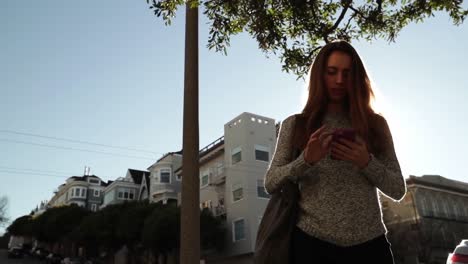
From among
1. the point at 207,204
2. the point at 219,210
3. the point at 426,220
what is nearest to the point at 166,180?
the point at 207,204

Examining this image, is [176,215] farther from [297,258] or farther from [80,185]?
[80,185]

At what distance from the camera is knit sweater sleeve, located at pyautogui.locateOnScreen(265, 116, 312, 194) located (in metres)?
2.12

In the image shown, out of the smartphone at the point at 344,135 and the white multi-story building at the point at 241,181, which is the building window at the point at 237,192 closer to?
the white multi-story building at the point at 241,181

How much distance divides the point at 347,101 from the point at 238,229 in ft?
108

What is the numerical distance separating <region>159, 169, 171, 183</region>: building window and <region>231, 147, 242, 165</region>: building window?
1522 cm

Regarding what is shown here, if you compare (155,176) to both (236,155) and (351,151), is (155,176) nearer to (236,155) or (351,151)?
(236,155)

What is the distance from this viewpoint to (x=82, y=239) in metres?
47.1

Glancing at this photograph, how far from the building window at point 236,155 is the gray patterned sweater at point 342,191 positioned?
3402 centimetres

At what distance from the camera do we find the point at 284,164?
231cm

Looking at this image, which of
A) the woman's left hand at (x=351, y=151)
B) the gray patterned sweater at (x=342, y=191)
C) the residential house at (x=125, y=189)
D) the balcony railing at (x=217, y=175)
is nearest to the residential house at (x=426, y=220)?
the balcony railing at (x=217, y=175)

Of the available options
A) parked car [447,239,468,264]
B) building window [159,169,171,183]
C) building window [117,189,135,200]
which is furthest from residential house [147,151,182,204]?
parked car [447,239,468,264]

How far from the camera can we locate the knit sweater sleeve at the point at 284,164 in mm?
2125

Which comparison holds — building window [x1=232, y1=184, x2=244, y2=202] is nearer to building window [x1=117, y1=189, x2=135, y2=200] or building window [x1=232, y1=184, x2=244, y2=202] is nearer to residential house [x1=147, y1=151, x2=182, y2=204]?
residential house [x1=147, y1=151, x2=182, y2=204]

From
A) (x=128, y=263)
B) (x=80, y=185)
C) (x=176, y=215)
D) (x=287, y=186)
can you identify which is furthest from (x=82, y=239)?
(x=287, y=186)
